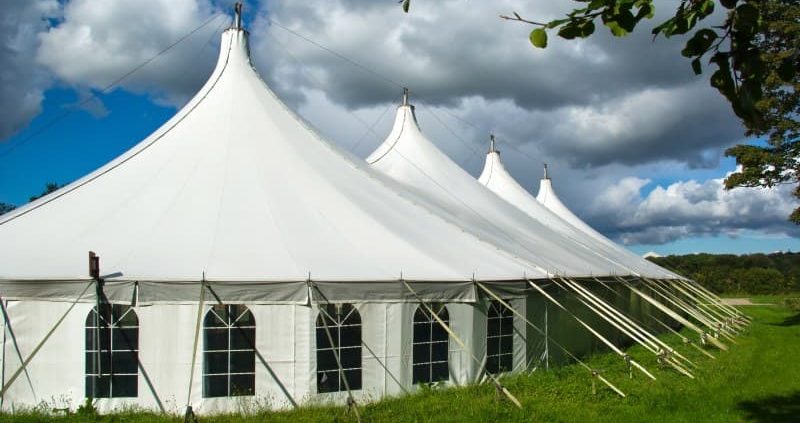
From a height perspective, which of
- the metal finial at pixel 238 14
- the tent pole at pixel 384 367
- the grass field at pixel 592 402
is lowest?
the grass field at pixel 592 402

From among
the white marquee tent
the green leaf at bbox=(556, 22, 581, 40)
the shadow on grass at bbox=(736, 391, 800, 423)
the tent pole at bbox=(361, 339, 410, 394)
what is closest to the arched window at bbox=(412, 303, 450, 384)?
the white marquee tent

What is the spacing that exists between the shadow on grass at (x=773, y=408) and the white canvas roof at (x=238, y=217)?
282 centimetres

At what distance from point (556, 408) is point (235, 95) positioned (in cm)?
646

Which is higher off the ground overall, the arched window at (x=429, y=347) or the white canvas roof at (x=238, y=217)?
the white canvas roof at (x=238, y=217)

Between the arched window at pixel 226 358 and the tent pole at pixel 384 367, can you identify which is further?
the tent pole at pixel 384 367

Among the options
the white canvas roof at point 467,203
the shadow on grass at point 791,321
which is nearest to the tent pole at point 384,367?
the white canvas roof at point 467,203

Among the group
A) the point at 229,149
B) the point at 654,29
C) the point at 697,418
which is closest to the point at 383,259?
the point at 229,149

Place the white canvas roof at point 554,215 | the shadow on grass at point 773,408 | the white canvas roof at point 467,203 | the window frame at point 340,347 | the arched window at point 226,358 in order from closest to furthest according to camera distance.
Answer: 1. the shadow on grass at point 773,408
2. the arched window at point 226,358
3. the window frame at point 340,347
4. the white canvas roof at point 467,203
5. the white canvas roof at point 554,215

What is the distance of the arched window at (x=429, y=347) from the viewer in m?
7.97

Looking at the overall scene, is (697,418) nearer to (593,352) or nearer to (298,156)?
(593,352)

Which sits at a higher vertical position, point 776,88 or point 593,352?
point 776,88

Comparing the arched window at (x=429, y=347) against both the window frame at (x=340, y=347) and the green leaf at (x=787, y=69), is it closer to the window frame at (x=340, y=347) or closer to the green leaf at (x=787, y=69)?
the window frame at (x=340, y=347)

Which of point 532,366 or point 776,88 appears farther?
point 776,88

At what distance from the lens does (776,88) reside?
15.9 meters
